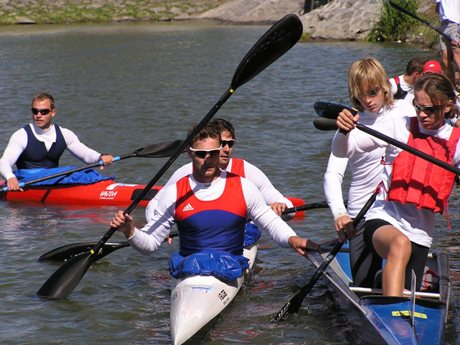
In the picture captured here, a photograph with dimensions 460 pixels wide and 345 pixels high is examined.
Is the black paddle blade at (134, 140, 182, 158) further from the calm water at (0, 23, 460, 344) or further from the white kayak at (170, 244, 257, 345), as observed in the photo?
the white kayak at (170, 244, 257, 345)

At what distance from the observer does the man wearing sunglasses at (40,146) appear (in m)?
9.88

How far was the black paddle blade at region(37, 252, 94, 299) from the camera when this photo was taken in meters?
7.09

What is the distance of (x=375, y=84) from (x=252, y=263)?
2.16 meters

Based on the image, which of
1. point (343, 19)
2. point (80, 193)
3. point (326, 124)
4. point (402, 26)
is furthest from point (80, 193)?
point (343, 19)

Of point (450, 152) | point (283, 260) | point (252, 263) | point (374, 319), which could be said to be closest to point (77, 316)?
point (252, 263)

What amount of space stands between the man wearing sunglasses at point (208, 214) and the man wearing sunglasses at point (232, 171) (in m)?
0.64

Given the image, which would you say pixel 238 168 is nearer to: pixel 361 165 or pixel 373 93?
pixel 361 165

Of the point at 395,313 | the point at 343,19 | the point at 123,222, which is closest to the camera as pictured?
the point at 395,313

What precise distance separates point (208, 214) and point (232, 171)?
1.13 meters

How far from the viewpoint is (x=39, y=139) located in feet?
33.1

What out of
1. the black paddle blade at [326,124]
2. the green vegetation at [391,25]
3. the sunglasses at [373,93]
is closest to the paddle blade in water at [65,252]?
the black paddle blade at [326,124]

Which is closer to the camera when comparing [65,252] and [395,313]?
[395,313]

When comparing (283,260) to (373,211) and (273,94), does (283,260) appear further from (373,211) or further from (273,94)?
(273,94)

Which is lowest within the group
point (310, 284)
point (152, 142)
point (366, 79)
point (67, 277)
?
point (152, 142)
